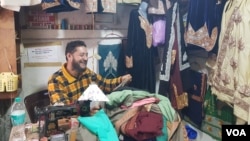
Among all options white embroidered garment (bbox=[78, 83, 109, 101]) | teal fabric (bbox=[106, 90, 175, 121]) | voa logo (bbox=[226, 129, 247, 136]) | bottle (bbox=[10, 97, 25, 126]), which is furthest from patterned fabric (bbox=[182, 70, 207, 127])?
bottle (bbox=[10, 97, 25, 126])

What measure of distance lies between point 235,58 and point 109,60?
2.64 ft

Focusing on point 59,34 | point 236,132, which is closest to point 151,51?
point 59,34

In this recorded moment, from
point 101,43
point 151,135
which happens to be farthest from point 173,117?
point 101,43

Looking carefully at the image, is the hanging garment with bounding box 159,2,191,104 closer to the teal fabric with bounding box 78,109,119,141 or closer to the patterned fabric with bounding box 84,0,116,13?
the patterned fabric with bounding box 84,0,116,13

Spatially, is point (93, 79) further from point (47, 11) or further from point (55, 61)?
point (47, 11)

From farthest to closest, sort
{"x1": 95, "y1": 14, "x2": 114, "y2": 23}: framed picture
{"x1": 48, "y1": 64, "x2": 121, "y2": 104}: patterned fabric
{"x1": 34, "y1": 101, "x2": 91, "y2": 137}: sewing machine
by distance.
→ {"x1": 95, "y1": 14, "x2": 114, "y2": 23}: framed picture
{"x1": 48, "y1": 64, "x2": 121, "y2": 104}: patterned fabric
{"x1": 34, "y1": 101, "x2": 91, "y2": 137}: sewing machine

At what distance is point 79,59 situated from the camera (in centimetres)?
166

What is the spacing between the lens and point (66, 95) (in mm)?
1598

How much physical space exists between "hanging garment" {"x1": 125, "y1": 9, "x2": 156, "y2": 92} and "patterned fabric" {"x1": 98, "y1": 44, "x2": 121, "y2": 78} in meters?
0.08

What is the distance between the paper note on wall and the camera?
64.2 inches

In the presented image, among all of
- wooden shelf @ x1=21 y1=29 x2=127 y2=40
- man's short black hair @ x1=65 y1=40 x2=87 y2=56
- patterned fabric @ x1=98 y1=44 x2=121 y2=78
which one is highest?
wooden shelf @ x1=21 y1=29 x2=127 y2=40

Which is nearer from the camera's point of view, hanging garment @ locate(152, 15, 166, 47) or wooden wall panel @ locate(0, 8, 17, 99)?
wooden wall panel @ locate(0, 8, 17, 99)

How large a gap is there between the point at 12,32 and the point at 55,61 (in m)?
0.32

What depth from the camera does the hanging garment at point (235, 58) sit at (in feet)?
4.52
